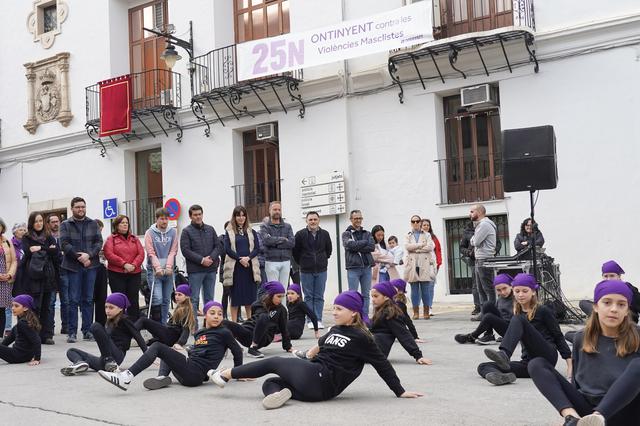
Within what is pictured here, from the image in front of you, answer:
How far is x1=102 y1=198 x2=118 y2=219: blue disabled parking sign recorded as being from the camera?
22.9m

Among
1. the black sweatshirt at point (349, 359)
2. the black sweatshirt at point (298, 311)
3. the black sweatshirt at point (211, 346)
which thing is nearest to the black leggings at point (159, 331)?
the black sweatshirt at point (211, 346)

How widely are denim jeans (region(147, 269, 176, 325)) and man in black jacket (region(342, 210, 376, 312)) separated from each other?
2807 mm

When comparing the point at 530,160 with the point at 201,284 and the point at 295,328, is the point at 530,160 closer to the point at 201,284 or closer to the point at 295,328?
the point at 295,328

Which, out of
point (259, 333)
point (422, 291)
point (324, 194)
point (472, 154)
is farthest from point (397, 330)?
point (324, 194)

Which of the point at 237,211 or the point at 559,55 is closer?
the point at 237,211

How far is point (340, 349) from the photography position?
6594 mm

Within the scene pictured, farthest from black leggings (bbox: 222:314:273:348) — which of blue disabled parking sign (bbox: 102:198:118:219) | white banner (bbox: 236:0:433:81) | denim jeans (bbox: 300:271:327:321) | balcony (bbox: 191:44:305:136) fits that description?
blue disabled parking sign (bbox: 102:198:118:219)

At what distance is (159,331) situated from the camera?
8633 millimetres

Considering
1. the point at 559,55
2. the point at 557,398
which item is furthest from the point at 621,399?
the point at 559,55

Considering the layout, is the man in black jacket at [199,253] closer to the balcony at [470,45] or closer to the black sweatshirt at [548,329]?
the black sweatshirt at [548,329]

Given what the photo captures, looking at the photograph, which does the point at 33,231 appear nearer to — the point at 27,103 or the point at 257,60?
the point at 257,60

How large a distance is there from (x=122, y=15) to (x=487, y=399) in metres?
19.7

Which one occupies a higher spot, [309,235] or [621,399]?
[309,235]

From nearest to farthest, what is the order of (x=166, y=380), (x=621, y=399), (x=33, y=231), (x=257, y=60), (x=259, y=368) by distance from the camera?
(x=621, y=399), (x=259, y=368), (x=166, y=380), (x=33, y=231), (x=257, y=60)
